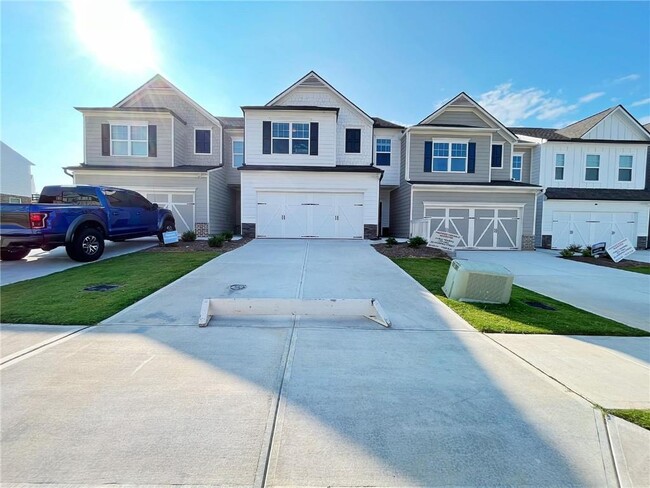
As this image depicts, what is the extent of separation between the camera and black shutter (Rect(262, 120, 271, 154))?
1644 centimetres

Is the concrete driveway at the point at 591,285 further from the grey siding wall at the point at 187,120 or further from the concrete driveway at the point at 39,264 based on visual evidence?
the grey siding wall at the point at 187,120

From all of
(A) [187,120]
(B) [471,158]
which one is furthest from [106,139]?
(B) [471,158]

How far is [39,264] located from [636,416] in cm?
1279

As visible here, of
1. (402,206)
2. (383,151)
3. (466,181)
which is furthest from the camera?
(383,151)

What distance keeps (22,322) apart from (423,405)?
5668 mm

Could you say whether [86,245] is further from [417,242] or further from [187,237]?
[417,242]

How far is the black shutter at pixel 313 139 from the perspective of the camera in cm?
1658

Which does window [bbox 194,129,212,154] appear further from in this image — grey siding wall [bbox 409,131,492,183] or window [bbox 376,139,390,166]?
grey siding wall [bbox 409,131,492,183]

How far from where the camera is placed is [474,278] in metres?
6.22

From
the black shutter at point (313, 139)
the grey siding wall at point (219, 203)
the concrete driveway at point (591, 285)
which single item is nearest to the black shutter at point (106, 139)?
the grey siding wall at point (219, 203)

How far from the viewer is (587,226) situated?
59.7 feet

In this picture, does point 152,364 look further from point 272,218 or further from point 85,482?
point 272,218

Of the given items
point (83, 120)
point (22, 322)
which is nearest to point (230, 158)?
point (83, 120)

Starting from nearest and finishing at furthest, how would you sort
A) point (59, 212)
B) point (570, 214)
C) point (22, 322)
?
point (22, 322) < point (59, 212) < point (570, 214)
